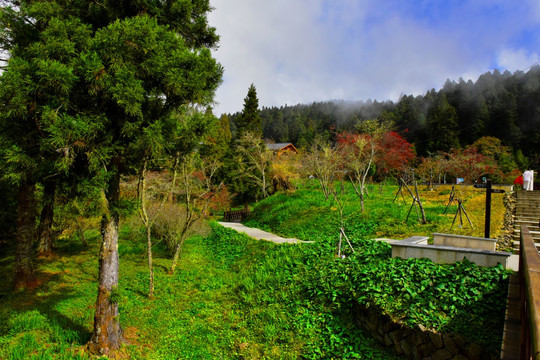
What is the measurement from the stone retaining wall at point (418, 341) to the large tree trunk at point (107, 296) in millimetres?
4071

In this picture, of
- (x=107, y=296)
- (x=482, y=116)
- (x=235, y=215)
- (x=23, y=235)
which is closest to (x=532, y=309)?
(x=107, y=296)

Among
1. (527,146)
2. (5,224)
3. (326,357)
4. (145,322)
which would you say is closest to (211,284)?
(145,322)

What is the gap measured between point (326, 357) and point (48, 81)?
5.49 m

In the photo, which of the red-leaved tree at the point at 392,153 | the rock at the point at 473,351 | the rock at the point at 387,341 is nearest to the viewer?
the rock at the point at 473,351

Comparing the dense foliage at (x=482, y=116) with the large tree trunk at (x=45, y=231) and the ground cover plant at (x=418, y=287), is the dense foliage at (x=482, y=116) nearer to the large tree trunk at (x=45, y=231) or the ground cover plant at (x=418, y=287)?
the ground cover plant at (x=418, y=287)

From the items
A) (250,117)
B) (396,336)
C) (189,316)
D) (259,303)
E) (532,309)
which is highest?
(250,117)

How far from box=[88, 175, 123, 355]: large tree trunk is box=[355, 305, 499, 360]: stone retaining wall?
160 inches

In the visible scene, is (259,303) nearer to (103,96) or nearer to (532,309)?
(103,96)

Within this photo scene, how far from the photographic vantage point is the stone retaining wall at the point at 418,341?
3.67 metres

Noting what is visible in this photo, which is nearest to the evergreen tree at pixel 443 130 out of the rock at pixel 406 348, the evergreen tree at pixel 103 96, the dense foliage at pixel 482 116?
the dense foliage at pixel 482 116

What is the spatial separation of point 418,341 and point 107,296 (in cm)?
459

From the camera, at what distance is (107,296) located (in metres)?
4.54

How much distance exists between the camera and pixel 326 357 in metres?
4.63

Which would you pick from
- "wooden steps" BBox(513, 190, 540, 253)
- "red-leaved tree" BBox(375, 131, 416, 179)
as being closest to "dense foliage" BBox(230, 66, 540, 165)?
"red-leaved tree" BBox(375, 131, 416, 179)
